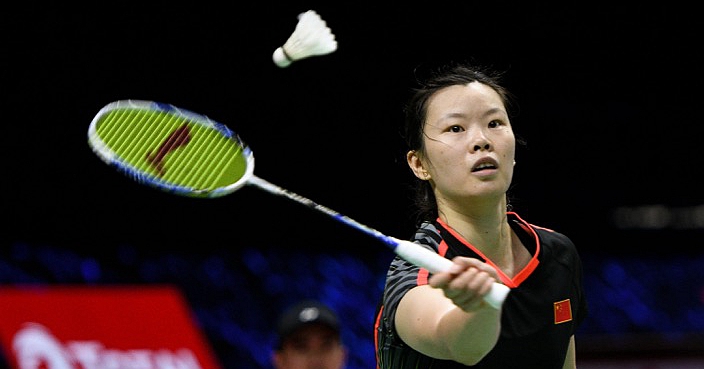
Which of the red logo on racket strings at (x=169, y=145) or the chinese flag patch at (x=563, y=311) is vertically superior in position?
the red logo on racket strings at (x=169, y=145)

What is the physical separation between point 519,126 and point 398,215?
3.90 feet

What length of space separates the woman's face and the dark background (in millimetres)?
2669

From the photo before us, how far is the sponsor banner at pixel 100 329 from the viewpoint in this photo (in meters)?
4.05

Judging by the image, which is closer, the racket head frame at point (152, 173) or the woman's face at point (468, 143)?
the woman's face at point (468, 143)

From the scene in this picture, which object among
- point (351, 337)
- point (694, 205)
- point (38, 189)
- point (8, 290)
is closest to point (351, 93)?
point (351, 337)

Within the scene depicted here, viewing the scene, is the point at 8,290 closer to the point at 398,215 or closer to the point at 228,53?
the point at 228,53

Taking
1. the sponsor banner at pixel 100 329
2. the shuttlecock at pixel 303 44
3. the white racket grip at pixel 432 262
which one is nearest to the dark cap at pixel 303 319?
the sponsor banner at pixel 100 329

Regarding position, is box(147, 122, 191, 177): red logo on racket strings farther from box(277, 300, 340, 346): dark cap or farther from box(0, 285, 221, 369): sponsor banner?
box(0, 285, 221, 369): sponsor banner

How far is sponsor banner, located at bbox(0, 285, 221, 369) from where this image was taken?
4.05m

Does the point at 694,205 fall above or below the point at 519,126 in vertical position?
below

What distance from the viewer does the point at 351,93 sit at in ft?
18.7

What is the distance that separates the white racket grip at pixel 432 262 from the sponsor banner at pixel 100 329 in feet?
8.90

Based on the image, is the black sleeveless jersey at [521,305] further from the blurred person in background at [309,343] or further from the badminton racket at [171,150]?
the blurred person in background at [309,343]

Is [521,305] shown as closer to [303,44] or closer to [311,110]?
[303,44]
